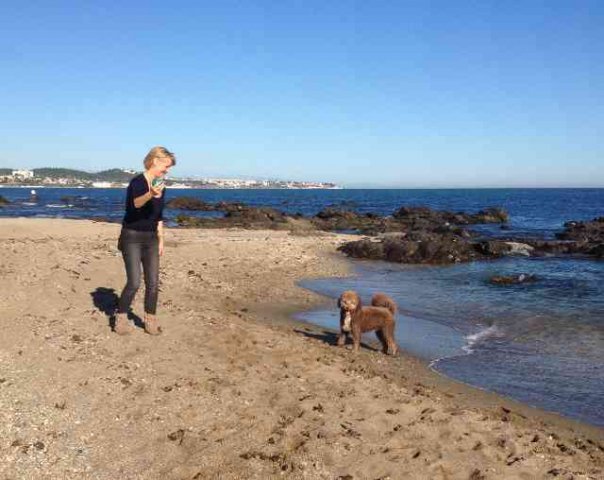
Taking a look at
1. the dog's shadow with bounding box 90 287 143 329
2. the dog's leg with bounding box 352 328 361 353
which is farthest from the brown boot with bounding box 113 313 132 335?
the dog's leg with bounding box 352 328 361 353

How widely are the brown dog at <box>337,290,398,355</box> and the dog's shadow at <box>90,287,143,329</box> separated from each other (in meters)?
2.96

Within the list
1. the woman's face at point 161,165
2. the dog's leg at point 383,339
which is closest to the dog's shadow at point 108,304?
the woman's face at point 161,165

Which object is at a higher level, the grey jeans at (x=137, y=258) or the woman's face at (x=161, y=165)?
the woman's face at (x=161, y=165)

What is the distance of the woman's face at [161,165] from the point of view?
6.74 m

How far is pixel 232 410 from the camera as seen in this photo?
5.51m

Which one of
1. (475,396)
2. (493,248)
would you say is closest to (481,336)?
(475,396)

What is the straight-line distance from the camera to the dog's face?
8125 millimetres

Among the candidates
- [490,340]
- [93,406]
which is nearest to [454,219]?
[490,340]

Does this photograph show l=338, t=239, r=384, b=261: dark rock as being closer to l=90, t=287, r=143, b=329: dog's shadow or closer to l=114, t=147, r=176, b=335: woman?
l=90, t=287, r=143, b=329: dog's shadow

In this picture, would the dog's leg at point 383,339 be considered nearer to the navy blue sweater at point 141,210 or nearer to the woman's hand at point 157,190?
the navy blue sweater at point 141,210

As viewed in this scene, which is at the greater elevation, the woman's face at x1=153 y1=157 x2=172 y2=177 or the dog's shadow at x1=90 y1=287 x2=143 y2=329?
the woman's face at x1=153 y1=157 x2=172 y2=177

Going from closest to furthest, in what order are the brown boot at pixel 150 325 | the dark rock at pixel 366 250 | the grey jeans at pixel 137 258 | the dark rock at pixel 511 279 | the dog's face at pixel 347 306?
the grey jeans at pixel 137 258, the brown boot at pixel 150 325, the dog's face at pixel 347 306, the dark rock at pixel 511 279, the dark rock at pixel 366 250

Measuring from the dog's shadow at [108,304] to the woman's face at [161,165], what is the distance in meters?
2.49

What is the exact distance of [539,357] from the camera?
339 inches
